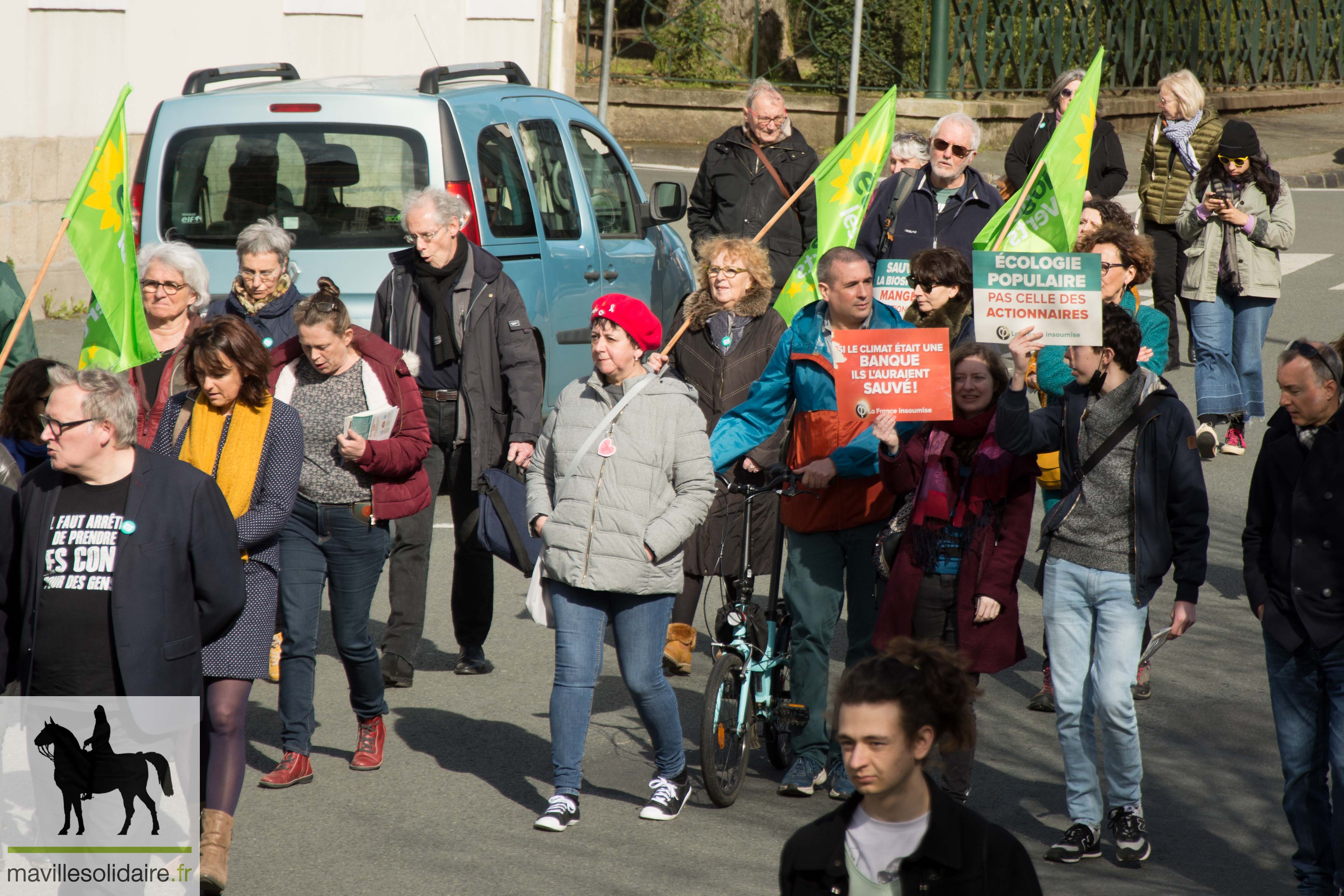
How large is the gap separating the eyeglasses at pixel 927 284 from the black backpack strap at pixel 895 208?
88.4 inches

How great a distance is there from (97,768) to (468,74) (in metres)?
5.88

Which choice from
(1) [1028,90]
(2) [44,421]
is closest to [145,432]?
(2) [44,421]

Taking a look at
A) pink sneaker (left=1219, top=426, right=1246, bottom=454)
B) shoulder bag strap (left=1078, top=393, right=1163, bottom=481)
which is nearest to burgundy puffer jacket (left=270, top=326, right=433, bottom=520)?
shoulder bag strap (left=1078, top=393, right=1163, bottom=481)

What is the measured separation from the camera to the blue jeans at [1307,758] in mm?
4875

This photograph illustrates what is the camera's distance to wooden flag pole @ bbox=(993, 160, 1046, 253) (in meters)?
6.34

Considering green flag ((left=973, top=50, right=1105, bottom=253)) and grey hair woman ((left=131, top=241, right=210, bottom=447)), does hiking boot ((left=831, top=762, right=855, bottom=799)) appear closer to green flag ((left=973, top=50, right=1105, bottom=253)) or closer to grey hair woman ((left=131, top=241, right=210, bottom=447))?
green flag ((left=973, top=50, right=1105, bottom=253))

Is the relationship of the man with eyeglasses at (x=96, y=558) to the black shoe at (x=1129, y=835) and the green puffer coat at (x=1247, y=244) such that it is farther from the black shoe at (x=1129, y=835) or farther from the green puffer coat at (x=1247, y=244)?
the green puffer coat at (x=1247, y=244)

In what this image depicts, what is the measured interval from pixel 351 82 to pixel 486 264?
9.22ft

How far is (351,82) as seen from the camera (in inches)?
374

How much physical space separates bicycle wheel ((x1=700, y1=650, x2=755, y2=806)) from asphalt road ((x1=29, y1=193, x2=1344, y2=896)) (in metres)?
0.11

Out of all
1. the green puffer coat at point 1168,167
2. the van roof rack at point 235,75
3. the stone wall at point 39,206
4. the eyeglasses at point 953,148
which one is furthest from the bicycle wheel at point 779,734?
the stone wall at point 39,206

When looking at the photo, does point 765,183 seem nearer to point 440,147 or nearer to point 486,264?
point 440,147

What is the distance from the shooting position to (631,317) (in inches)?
220

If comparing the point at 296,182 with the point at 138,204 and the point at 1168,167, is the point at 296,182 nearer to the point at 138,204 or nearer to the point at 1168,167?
the point at 138,204
